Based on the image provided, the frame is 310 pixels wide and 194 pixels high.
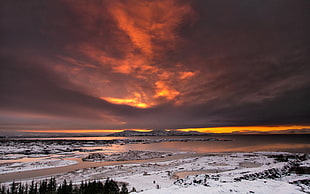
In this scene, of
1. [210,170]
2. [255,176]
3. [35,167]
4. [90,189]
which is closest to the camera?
[90,189]

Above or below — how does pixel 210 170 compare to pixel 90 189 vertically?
below

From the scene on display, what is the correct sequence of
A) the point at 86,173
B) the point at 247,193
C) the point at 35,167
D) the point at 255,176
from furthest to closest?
the point at 35,167
the point at 86,173
the point at 255,176
the point at 247,193

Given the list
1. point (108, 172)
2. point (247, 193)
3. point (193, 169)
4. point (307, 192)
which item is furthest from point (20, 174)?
point (307, 192)

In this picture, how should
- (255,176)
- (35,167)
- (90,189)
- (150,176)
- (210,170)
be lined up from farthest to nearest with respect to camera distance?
(35,167) → (210,170) → (150,176) → (255,176) → (90,189)

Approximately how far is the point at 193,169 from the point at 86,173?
16316 mm

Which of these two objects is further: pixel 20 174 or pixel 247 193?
pixel 20 174

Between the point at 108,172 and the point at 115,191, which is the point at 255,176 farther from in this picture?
the point at 108,172

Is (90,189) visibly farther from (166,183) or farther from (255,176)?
(255,176)

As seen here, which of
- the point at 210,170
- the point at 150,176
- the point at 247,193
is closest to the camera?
the point at 247,193

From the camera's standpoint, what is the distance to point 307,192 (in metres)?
15.5

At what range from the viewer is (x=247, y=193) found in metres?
15.3

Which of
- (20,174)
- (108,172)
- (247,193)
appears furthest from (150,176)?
(20,174)

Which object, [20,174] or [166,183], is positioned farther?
[20,174]

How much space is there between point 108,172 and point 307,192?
77.5 feet
